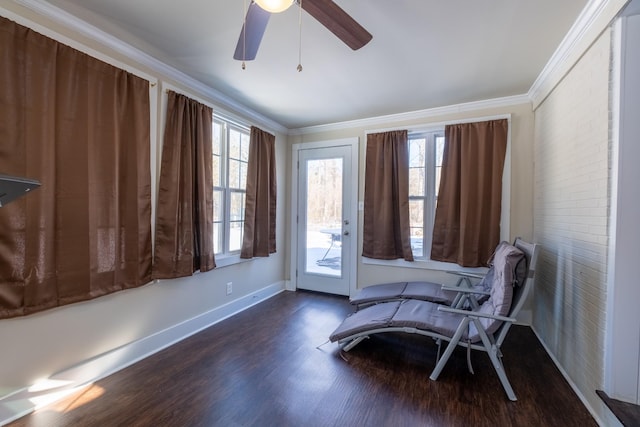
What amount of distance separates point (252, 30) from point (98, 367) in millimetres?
2509

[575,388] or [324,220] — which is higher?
[324,220]

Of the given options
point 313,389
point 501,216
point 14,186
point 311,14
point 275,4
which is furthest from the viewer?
point 501,216

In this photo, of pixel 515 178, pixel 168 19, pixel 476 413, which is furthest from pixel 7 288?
pixel 515 178

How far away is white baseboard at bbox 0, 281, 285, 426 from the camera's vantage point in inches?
67.7

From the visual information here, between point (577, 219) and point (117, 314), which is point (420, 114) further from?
point (117, 314)

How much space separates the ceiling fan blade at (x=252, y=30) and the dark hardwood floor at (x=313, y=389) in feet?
Answer: 7.13

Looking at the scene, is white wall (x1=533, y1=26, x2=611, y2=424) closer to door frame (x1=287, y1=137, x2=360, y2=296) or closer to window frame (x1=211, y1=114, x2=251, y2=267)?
door frame (x1=287, y1=137, x2=360, y2=296)

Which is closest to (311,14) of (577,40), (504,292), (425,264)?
(577,40)

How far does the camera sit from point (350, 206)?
13.2 ft

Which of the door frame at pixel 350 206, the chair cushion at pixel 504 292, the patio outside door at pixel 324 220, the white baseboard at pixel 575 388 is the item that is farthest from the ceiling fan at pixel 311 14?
the white baseboard at pixel 575 388

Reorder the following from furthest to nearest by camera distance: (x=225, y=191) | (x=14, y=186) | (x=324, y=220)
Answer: (x=324, y=220) → (x=225, y=191) → (x=14, y=186)

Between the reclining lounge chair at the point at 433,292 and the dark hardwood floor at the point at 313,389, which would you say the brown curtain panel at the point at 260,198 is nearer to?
the dark hardwood floor at the point at 313,389

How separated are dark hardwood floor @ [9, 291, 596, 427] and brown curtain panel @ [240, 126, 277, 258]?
1159 mm

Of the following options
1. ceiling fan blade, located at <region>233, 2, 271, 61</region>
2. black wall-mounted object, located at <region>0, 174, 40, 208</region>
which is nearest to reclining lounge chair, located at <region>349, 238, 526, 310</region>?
ceiling fan blade, located at <region>233, 2, 271, 61</region>
